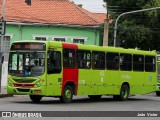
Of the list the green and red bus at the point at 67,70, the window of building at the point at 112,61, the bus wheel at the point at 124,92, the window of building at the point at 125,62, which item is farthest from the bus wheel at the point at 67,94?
the bus wheel at the point at 124,92

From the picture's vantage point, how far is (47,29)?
43062 millimetres

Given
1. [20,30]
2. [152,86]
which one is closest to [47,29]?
[20,30]

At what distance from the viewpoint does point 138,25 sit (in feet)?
161

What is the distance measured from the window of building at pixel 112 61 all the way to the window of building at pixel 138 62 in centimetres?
171

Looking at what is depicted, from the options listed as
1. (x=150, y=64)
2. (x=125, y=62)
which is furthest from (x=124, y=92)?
(x=150, y=64)

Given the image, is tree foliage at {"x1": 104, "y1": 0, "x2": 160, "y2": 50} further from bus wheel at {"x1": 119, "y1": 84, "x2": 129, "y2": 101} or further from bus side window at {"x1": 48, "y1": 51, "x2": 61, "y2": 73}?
bus side window at {"x1": 48, "y1": 51, "x2": 61, "y2": 73}

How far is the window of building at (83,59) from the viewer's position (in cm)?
2486

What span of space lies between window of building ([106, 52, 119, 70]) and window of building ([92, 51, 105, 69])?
436 mm

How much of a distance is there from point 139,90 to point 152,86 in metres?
1.43

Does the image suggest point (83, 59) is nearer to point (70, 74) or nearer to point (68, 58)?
point (68, 58)

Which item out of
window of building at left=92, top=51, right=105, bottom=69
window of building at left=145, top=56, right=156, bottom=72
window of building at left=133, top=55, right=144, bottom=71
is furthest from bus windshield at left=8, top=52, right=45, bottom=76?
window of building at left=145, top=56, right=156, bottom=72

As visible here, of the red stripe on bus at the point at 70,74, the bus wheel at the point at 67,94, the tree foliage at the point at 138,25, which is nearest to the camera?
the red stripe on bus at the point at 70,74

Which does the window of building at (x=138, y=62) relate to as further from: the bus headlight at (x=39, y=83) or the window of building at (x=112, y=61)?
the bus headlight at (x=39, y=83)

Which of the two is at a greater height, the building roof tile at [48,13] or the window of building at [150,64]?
the building roof tile at [48,13]
